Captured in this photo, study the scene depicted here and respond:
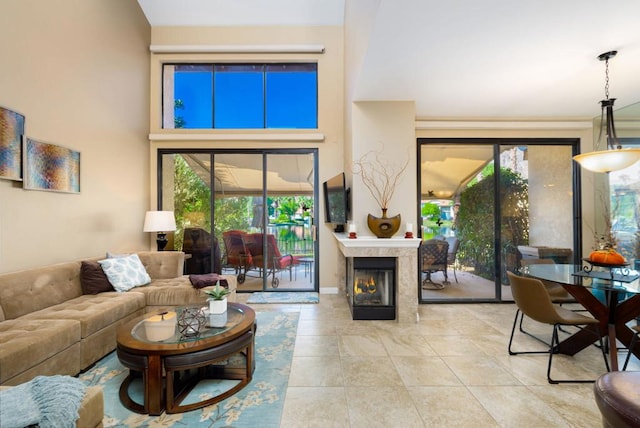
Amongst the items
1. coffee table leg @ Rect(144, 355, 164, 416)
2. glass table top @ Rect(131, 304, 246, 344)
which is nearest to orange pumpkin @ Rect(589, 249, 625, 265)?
glass table top @ Rect(131, 304, 246, 344)

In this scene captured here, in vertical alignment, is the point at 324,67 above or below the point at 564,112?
above

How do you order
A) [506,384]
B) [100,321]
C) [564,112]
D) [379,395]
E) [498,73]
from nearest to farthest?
1. [379,395]
2. [506,384]
3. [100,321]
4. [498,73]
5. [564,112]

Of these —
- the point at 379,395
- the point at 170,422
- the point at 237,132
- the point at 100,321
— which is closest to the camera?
the point at 170,422

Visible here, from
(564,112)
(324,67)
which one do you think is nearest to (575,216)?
(564,112)

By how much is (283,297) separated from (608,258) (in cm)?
405

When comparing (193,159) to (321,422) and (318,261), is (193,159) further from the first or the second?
(321,422)

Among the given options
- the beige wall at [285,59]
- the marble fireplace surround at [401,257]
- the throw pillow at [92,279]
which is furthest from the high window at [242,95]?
the throw pillow at [92,279]

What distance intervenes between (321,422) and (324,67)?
5125mm

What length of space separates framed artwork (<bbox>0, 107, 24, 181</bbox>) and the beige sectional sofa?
3.15 feet

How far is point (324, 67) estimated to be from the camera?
5059mm

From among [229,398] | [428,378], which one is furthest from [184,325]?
[428,378]

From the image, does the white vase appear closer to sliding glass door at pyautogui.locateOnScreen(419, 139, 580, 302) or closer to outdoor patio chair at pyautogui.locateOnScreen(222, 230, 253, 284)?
outdoor patio chair at pyautogui.locateOnScreen(222, 230, 253, 284)

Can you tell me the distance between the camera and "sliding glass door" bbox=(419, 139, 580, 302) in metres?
4.44

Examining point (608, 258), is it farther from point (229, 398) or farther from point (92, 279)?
point (92, 279)
